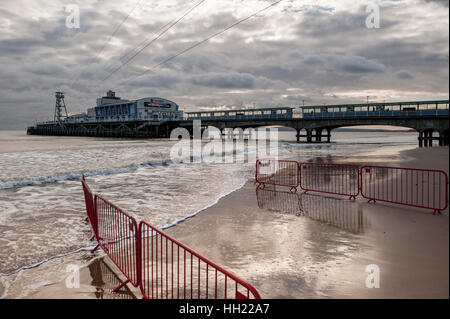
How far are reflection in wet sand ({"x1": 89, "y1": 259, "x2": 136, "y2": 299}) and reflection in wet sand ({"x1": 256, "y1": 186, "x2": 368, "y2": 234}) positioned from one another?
445 centimetres

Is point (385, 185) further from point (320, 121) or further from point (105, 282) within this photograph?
point (320, 121)

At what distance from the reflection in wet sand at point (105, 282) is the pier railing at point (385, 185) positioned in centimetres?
598

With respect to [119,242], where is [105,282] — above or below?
below

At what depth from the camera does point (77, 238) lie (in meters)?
5.83

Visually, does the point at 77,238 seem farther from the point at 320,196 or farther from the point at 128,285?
the point at 320,196

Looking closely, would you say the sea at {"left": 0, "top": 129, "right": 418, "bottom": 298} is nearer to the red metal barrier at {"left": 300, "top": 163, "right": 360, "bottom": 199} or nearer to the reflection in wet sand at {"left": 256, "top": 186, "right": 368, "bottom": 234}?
the reflection in wet sand at {"left": 256, "top": 186, "right": 368, "bottom": 234}

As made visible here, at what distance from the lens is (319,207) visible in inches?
314

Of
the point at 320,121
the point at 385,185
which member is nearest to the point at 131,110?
the point at 320,121

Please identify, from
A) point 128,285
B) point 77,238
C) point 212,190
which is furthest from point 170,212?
point 128,285

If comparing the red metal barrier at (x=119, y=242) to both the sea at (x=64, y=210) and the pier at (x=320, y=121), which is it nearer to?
the sea at (x=64, y=210)

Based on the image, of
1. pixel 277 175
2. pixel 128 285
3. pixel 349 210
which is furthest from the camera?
pixel 277 175

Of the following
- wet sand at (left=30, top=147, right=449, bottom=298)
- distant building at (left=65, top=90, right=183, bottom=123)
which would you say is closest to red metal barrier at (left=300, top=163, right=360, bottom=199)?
wet sand at (left=30, top=147, right=449, bottom=298)

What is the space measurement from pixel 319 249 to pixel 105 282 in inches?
137
